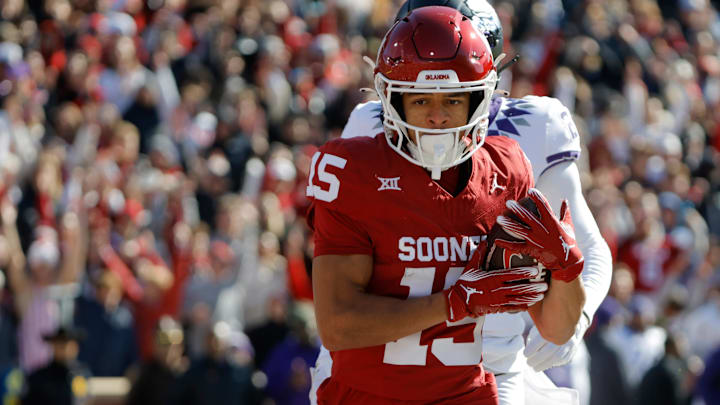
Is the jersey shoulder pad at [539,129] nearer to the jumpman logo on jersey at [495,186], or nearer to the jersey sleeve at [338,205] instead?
the jumpman logo on jersey at [495,186]

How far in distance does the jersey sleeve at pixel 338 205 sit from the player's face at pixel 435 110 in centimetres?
20

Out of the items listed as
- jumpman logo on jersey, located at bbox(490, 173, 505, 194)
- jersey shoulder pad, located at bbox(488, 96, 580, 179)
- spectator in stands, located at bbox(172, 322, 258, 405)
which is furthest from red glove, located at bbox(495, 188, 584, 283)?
spectator in stands, located at bbox(172, 322, 258, 405)

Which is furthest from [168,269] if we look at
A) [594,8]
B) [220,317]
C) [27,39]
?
[594,8]

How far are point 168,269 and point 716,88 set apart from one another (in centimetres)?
814

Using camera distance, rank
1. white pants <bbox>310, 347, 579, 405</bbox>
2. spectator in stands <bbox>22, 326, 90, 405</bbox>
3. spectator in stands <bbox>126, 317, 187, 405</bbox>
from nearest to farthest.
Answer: white pants <bbox>310, 347, 579, 405</bbox> → spectator in stands <bbox>22, 326, 90, 405</bbox> → spectator in stands <bbox>126, 317, 187, 405</bbox>

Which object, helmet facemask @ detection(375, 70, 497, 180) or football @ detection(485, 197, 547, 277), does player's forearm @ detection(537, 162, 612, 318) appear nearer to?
helmet facemask @ detection(375, 70, 497, 180)

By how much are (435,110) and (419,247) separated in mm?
377

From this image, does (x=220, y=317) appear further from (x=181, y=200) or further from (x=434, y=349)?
(x=434, y=349)

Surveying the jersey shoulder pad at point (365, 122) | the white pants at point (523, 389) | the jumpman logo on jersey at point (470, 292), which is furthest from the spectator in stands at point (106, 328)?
the jumpman logo on jersey at point (470, 292)

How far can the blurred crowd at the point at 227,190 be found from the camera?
356 inches

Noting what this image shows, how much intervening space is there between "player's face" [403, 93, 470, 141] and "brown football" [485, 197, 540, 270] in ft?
1.07

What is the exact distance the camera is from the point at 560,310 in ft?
10.7

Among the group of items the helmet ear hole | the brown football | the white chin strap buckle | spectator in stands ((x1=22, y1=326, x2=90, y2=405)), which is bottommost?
spectator in stands ((x1=22, y1=326, x2=90, y2=405))

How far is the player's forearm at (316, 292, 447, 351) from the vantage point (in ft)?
10.5
